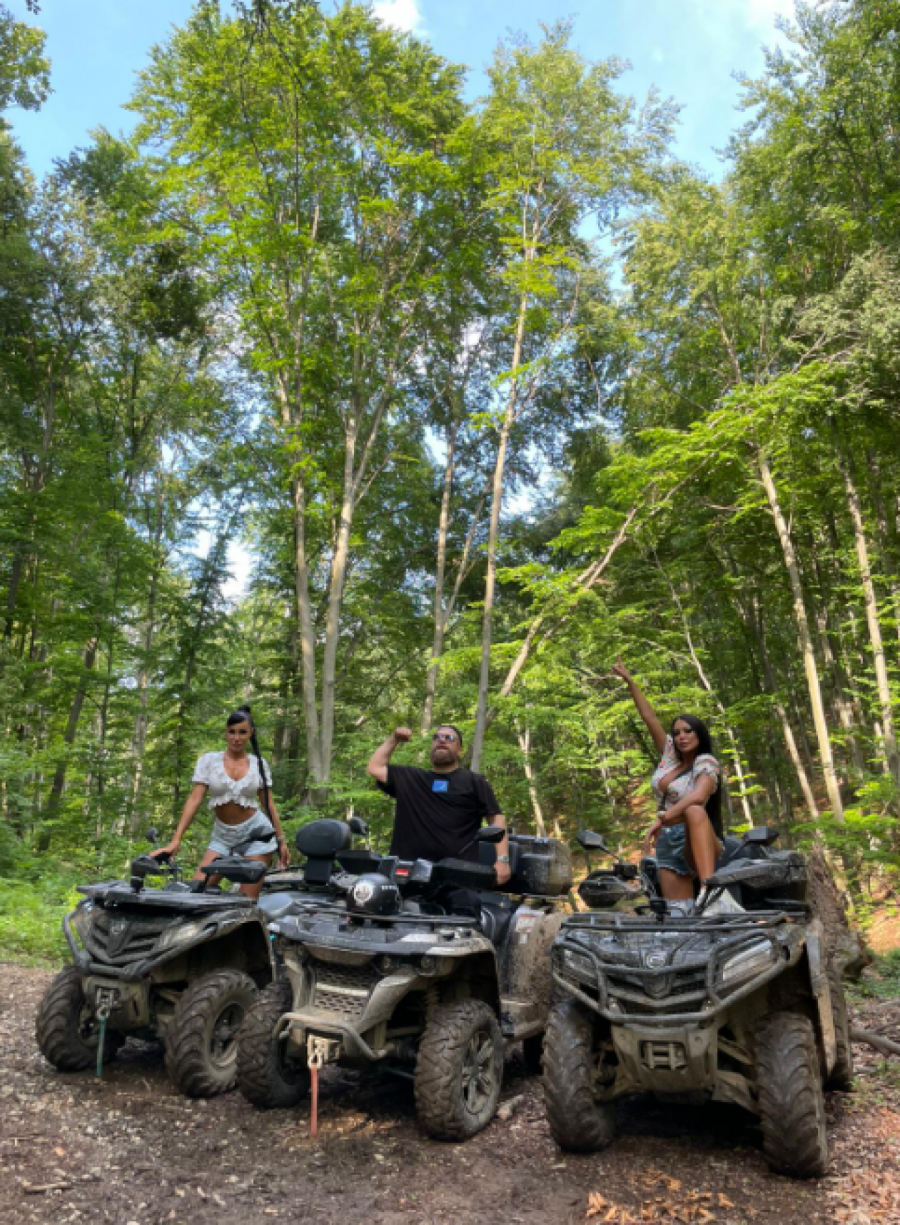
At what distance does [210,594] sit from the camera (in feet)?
50.5

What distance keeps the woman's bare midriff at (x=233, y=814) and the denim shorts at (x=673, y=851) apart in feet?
8.39

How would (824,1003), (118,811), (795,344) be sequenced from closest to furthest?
(824,1003), (795,344), (118,811)

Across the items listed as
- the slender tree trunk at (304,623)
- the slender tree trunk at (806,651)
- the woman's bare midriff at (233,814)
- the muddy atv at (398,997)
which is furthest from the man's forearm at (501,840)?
the slender tree trunk at (806,651)

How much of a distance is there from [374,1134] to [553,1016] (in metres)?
1.03

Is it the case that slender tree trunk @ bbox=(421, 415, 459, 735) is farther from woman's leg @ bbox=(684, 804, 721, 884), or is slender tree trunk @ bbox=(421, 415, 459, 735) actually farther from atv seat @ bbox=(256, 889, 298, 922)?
woman's leg @ bbox=(684, 804, 721, 884)

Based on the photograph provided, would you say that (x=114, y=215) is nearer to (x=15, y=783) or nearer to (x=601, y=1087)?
(x=15, y=783)

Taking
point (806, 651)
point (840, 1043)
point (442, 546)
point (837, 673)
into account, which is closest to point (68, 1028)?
point (840, 1043)

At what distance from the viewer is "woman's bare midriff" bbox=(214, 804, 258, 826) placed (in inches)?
205

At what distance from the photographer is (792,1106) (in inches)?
121

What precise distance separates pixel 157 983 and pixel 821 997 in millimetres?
3194

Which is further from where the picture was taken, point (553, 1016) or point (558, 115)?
point (558, 115)

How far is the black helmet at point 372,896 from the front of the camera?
3.84 meters

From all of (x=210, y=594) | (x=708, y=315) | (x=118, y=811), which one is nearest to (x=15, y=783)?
(x=118, y=811)

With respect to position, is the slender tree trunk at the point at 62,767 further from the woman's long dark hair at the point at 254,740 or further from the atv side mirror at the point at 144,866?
the atv side mirror at the point at 144,866
